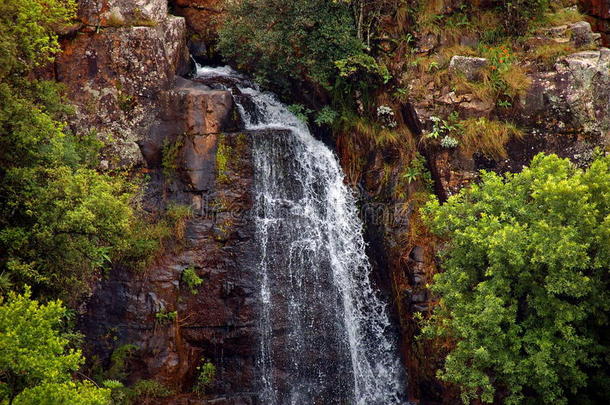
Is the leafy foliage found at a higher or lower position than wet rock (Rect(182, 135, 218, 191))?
higher

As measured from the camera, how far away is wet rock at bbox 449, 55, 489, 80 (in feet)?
62.4

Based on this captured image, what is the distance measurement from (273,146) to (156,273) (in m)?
5.33

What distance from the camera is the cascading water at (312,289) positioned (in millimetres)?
17516

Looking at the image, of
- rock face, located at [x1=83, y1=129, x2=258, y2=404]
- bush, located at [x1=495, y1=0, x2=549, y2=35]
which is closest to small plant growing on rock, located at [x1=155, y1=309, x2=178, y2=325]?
rock face, located at [x1=83, y1=129, x2=258, y2=404]

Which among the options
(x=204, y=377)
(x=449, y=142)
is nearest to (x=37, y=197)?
(x=204, y=377)

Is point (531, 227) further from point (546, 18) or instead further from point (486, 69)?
point (546, 18)

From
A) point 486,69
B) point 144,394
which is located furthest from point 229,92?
point 144,394

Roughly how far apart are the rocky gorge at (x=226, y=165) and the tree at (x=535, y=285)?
144 inches

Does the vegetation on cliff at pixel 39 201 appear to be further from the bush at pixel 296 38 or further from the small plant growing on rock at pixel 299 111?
the small plant growing on rock at pixel 299 111

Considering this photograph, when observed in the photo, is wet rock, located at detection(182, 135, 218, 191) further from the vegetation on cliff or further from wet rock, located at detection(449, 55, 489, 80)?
wet rock, located at detection(449, 55, 489, 80)

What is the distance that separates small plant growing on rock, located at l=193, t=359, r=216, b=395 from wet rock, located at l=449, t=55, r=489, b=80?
11.9m

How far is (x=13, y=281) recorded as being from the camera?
13.1m

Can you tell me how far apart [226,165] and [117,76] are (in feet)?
14.6

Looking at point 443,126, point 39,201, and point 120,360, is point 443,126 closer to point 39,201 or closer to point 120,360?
point 120,360
